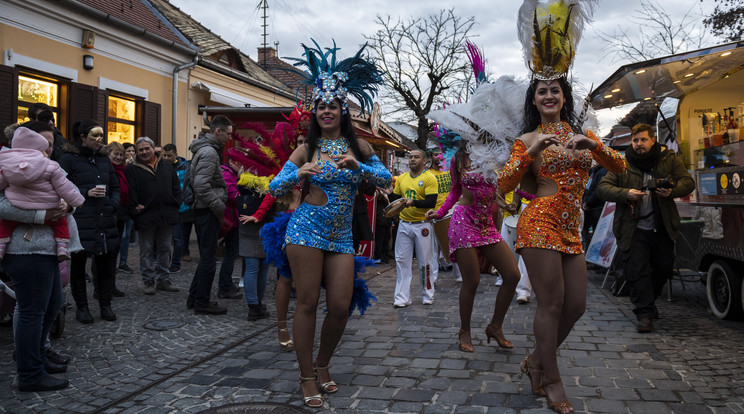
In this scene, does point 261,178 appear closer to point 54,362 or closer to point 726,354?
point 54,362

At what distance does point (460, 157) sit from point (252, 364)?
8.92ft

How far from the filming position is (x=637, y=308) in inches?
227

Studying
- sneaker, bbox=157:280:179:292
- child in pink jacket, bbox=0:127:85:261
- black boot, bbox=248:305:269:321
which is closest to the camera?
child in pink jacket, bbox=0:127:85:261

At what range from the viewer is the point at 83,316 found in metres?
5.81

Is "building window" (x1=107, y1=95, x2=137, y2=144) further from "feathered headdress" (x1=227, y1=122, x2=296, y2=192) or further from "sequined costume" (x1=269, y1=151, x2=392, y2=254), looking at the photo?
"sequined costume" (x1=269, y1=151, x2=392, y2=254)

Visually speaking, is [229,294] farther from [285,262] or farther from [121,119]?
[121,119]

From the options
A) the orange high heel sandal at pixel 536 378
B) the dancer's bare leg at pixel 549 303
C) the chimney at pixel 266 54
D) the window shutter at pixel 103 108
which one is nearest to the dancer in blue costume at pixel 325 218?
the dancer's bare leg at pixel 549 303

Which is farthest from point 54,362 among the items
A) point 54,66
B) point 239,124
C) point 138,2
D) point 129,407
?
point 138,2

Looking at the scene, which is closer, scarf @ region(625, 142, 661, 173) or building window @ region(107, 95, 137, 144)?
scarf @ region(625, 142, 661, 173)

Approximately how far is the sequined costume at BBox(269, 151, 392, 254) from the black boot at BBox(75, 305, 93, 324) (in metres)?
3.20

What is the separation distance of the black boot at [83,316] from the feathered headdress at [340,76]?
3.48 m

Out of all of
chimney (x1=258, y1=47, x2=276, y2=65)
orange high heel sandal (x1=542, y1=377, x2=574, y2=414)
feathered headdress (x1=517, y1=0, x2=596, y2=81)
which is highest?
chimney (x1=258, y1=47, x2=276, y2=65)

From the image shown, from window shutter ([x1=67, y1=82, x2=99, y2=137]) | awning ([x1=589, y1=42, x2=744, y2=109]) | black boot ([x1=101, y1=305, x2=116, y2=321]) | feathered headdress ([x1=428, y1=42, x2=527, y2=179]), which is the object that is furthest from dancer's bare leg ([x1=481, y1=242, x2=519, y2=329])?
window shutter ([x1=67, y1=82, x2=99, y2=137])

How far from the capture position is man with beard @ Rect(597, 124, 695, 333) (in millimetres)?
5828
